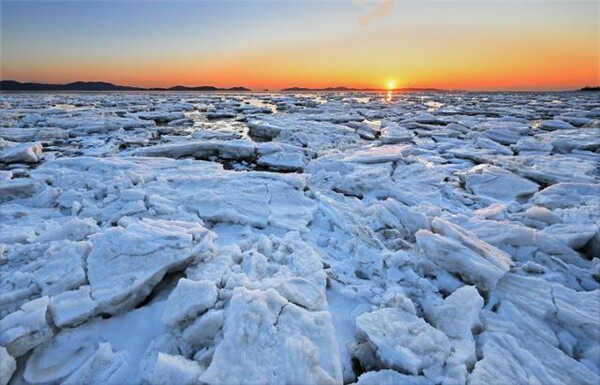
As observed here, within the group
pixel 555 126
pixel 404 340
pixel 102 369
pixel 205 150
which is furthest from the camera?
pixel 555 126

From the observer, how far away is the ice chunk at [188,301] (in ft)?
5.62

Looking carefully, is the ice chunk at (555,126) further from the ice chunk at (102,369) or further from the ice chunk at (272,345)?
the ice chunk at (102,369)

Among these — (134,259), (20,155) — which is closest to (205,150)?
(20,155)

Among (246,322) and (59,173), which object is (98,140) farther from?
(246,322)

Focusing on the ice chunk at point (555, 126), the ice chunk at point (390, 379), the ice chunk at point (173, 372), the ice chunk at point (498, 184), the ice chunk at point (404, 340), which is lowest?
the ice chunk at point (390, 379)

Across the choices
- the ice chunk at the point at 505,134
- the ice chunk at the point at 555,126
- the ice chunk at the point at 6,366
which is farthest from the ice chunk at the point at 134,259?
the ice chunk at the point at 555,126

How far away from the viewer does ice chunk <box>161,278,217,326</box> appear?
5.62ft

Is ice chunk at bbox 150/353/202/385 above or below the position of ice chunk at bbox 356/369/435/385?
above

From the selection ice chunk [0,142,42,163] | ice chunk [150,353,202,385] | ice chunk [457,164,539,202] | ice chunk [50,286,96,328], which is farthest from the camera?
ice chunk [0,142,42,163]

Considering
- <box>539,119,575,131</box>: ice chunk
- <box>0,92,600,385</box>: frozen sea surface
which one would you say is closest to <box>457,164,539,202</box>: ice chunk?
<box>0,92,600,385</box>: frozen sea surface

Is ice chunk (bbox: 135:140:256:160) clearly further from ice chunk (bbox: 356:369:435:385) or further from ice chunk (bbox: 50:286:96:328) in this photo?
ice chunk (bbox: 356:369:435:385)

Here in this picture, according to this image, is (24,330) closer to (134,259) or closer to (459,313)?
(134,259)

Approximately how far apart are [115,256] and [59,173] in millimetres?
2883

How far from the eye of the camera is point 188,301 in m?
1.77
